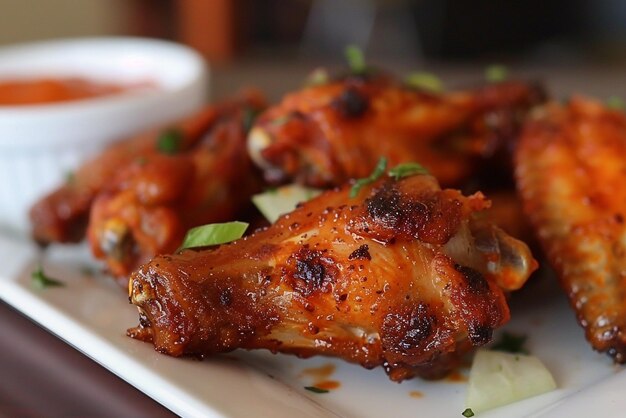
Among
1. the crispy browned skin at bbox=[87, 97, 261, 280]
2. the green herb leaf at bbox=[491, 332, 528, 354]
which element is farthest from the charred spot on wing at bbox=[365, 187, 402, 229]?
the crispy browned skin at bbox=[87, 97, 261, 280]

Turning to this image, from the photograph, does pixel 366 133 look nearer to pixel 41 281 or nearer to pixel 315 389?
pixel 315 389

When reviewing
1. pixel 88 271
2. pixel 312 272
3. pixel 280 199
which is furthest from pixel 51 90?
pixel 312 272

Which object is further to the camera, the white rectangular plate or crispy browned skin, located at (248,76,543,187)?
crispy browned skin, located at (248,76,543,187)

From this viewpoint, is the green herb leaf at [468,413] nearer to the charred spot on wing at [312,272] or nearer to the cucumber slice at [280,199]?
the charred spot on wing at [312,272]

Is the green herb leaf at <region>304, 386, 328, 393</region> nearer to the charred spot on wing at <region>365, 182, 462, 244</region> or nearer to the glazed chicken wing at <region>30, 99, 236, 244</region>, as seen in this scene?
the charred spot on wing at <region>365, 182, 462, 244</region>

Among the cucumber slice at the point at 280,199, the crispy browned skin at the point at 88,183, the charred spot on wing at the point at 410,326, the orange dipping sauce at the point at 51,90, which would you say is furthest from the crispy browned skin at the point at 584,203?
the orange dipping sauce at the point at 51,90

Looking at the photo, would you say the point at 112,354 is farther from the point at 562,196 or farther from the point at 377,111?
the point at 562,196

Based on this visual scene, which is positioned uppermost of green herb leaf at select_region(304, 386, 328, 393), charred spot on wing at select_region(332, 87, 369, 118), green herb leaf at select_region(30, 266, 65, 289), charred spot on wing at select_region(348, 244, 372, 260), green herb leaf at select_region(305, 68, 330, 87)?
green herb leaf at select_region(305, 68, 330, 87)
